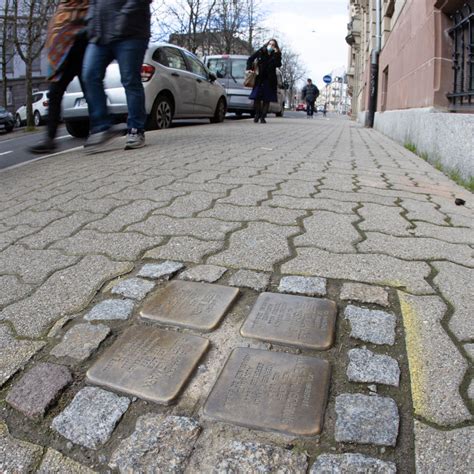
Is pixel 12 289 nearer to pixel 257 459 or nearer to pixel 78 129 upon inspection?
pixel 257 459

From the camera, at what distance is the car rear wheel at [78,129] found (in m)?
8.80

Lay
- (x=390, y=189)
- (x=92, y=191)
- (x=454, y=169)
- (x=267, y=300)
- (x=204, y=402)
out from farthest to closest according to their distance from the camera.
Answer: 1. (x=454, y=169)
2. (x=390, y=189)
3. (x=92, y=191)
4. (x=267, y=300)
5. (x=204, y=402)

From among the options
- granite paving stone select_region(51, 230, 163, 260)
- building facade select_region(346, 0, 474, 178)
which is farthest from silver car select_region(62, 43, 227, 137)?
granite paving stone select_region(51, 230, 163, 260)

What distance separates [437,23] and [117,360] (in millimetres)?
5968

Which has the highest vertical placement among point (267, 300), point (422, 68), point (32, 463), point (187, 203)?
point (422, 68)

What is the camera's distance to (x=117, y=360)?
157cm

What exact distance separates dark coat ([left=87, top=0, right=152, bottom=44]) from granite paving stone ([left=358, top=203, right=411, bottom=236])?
9.85 feet

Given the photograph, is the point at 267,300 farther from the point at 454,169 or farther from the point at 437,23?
the point at 437,23

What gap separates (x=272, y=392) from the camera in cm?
141

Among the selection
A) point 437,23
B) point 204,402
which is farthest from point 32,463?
point 437,23

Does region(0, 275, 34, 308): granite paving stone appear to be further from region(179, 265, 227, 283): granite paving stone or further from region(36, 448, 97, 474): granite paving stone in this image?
region(36, 448, 97, 474): granite paving stone

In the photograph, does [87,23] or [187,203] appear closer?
[187,203]

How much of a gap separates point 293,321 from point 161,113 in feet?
25.4

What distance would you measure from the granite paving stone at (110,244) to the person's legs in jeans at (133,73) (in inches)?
112
